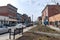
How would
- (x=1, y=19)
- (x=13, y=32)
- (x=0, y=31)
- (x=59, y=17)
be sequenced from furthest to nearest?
1. (x=1, y=19)
2. (x=59, y=17)
3. (x=0, y=31)
4. (x=13, y=32)

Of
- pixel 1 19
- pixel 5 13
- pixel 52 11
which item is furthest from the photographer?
pixel 52 11

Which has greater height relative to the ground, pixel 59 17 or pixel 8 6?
pixel 8 6

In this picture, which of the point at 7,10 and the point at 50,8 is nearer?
the point at 7,10

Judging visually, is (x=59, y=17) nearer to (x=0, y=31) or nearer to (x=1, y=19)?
(x=1, y=19)

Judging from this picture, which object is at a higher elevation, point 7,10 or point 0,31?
point 7,10

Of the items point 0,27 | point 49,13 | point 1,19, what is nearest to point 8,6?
point 1,19

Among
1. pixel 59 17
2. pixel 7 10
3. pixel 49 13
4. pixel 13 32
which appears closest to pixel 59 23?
pixel 59 17

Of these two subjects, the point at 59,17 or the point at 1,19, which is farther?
the point at 1,19

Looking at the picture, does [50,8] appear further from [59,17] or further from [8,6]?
[59,17]

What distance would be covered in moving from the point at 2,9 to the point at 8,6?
151 inches

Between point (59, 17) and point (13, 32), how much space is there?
40.4m

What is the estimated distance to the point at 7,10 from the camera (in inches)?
3066

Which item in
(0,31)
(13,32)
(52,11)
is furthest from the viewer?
(52,11)

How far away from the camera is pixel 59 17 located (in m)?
57.7
